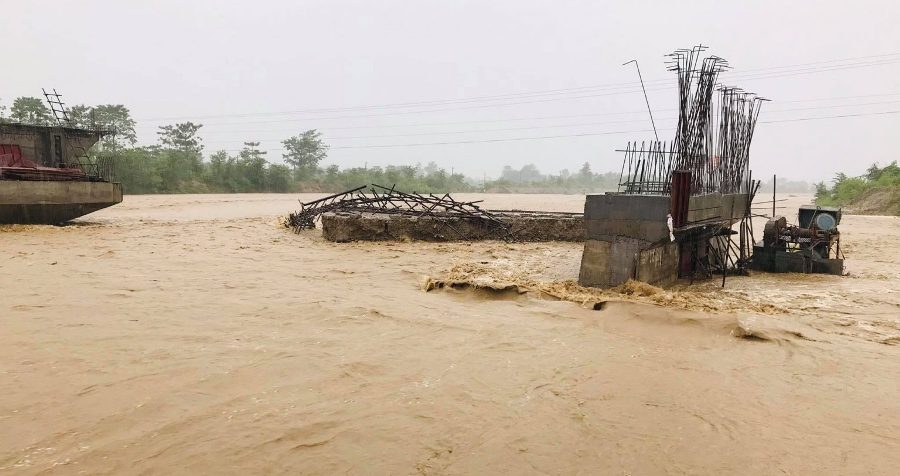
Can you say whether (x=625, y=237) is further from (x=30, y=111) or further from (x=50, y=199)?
(x=30, y=111)

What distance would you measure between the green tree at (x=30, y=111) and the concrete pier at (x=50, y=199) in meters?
28.6

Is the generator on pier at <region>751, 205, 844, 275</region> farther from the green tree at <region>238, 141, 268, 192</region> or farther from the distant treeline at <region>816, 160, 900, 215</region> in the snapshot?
the green tree at <region>238, 141, 268, 192</region>

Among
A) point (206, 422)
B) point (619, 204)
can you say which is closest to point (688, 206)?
point (619, 204)

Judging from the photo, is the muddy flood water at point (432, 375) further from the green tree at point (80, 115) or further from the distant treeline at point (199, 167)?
the green tree at point (80, 115)

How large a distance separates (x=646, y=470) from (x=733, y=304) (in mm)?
5033

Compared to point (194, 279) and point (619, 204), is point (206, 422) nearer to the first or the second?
point (194, 279)

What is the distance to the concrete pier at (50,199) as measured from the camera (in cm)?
1350

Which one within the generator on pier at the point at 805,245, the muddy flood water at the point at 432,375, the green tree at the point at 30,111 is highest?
the green tree at the point at 30,111

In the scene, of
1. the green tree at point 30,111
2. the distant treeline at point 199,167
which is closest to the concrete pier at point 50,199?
the distant treeline at point 199,167

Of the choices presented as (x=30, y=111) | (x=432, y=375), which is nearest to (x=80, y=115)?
(x=30, y=111)

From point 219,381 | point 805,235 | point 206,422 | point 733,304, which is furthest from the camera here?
point 805,235

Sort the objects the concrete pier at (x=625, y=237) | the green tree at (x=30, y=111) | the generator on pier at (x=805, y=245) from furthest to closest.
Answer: the green tree at (x=30, y=111) → the generator on pier at (x=805, y=245) → the concrete pier at (x=625, y=237)

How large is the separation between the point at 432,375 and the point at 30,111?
46620 millimetres

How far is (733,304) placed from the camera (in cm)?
726
